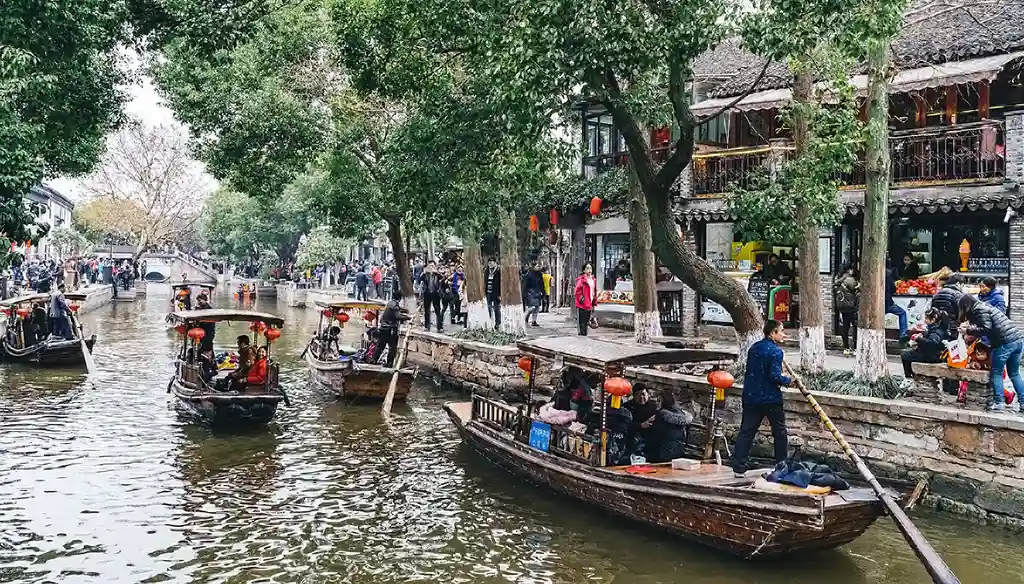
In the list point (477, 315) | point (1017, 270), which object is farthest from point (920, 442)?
point (477, 315)

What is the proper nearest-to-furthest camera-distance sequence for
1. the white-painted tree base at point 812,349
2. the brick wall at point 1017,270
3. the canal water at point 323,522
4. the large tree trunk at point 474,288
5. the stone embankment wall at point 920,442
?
1. the canal water at point 323,522
2. the stone embankment wall at point 920,442
3. the white-painted tree base at point 812,349
4. the brick wall at point 1017,270
5. the large tree trunk at point 474,288

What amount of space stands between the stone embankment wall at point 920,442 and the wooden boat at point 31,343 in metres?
13.4

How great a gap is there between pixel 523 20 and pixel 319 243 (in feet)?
110

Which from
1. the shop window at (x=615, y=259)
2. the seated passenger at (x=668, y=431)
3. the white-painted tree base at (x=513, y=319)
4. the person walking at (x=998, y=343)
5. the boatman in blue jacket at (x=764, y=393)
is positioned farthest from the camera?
the shop window at (x=615, y=259)

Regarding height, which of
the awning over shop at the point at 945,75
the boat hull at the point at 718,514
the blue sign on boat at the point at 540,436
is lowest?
the boat hull at the point at 718,514

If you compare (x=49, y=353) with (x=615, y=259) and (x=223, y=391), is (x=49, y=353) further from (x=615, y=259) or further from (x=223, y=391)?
(x=615, y=259)

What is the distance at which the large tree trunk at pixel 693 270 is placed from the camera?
11.7m

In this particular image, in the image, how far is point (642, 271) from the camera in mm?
14562

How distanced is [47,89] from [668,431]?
8.53m

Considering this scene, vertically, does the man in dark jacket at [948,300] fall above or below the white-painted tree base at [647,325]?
above

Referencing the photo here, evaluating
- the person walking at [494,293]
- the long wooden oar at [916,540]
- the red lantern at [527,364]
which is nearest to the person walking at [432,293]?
the person walking at [494,293]

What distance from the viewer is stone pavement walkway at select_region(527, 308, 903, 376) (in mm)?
13664

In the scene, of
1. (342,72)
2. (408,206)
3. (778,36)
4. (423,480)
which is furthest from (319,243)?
(778,36)

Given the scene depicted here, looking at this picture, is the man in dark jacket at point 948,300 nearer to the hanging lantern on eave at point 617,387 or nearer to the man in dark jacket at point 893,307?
the hanging lantern on eave at point 617,387
